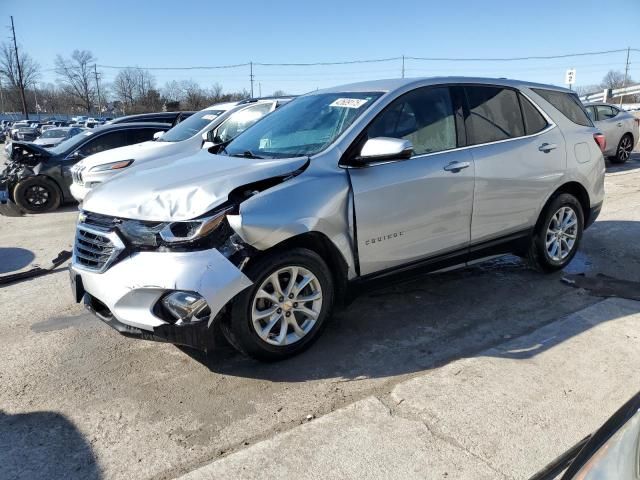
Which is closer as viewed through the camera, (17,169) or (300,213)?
(300,213)

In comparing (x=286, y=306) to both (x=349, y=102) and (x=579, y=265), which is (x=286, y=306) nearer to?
(x=349, y=102)

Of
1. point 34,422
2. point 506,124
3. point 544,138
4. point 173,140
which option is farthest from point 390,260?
point 173,140

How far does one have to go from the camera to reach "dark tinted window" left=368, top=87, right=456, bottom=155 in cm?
377

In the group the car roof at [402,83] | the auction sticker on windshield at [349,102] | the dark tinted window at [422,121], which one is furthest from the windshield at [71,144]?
the dark tinted window at [422,121]

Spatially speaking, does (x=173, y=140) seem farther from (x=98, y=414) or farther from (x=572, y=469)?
(x=572, y=469)

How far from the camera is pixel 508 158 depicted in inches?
171

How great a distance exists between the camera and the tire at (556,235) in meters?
4.82

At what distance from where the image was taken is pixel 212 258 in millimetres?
2939

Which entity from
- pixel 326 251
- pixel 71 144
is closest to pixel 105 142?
pixel 71 144

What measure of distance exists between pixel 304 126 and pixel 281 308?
5.02ft

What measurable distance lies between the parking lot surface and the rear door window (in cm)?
156

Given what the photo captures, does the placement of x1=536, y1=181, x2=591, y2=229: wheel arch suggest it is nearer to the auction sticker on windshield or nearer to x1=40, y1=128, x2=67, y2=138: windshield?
the auction sticker on windshield

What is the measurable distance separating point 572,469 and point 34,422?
9.02ft

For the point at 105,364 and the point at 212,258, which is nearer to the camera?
the point at 212,258
